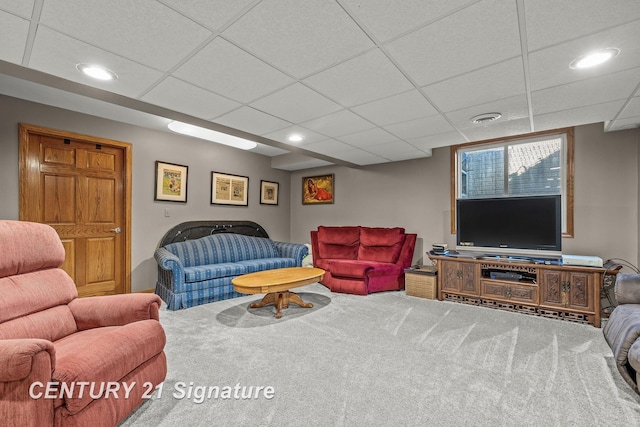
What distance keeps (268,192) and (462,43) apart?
4.81m

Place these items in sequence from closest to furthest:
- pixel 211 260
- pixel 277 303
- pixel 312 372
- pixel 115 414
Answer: pixel 115 414 → pixel 312 372 → pixel 277 303 → pixel 211 260

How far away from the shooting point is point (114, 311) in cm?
187

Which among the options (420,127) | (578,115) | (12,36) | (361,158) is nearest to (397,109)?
(420,127)

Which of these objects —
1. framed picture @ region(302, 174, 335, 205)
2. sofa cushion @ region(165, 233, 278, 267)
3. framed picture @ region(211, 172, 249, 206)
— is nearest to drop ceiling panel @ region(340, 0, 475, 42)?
sofa cushion @ region(165, 233, 278, 267)

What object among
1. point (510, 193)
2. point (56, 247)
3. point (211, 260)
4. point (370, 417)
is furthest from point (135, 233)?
point (510, 193)

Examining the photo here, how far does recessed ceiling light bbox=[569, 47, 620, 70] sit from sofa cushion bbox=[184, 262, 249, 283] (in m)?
4.09

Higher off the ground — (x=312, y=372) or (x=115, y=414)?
(x=115, y=414)

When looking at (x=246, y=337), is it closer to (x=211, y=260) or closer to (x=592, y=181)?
(x=211, y=260)

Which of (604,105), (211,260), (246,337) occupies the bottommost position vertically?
(246,337)

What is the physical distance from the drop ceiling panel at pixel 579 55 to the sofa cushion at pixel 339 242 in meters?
3.44

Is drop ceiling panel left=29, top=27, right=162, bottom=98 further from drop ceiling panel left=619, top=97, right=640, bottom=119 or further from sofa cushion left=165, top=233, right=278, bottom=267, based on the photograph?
drop ceiling panel left=619, top=97, right=640, bottom=119

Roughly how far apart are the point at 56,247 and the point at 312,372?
78.9 inches

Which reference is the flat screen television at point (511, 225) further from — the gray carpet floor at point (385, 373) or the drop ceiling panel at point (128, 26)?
the drop ceiling panel at point (128, 26)

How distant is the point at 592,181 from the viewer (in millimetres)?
3557
